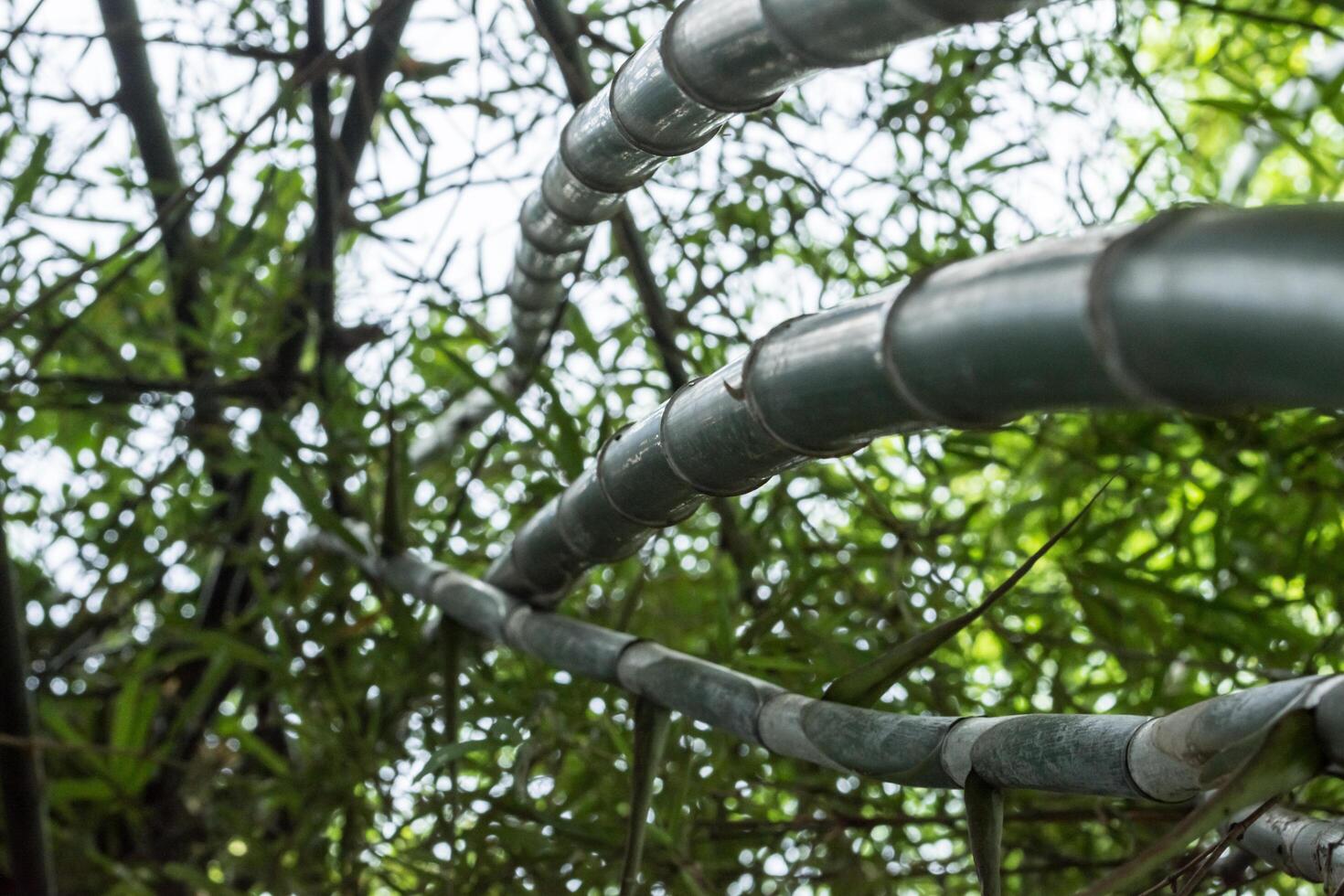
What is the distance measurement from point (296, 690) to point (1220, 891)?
1.51 ft

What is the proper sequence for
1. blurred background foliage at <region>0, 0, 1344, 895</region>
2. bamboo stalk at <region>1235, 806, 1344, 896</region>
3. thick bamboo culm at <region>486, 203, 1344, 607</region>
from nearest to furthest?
1. thick bamboo culm at <region>486, 203, 1344, 607</region>
2. bamboo stalk at <region>1235, 806, 1344, 896</region>
3. blurred background foliage at <region>0, 0, 1344, 895</region>

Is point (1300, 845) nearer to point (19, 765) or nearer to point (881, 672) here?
point (881, 672)

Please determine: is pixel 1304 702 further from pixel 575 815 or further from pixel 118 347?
pixel 118 347

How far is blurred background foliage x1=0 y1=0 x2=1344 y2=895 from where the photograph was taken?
54 cm

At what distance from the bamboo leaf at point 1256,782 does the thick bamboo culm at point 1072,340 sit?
0.15 ft

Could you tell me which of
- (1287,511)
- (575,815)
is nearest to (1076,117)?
(1287,511)

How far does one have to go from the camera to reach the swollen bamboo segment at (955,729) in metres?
0.19

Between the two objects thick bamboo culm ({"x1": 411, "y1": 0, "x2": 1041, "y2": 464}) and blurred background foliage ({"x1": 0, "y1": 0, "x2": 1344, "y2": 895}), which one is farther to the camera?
blurred background foliage ({"x1": 0, "y1": 0, "x2": 1344, "y2": 895})

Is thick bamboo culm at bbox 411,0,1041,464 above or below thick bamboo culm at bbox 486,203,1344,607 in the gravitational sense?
above

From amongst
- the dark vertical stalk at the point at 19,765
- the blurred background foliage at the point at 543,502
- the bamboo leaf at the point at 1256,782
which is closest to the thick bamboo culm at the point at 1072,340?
the bamboo leaf at the point at 1256,782

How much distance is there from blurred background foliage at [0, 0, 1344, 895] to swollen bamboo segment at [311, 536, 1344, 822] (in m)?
0.04

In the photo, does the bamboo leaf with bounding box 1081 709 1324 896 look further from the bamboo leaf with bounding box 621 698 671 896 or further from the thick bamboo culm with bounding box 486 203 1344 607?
the bamboo leaf with bounding box 621 698 671 896

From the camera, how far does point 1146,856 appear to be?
0.55 ft

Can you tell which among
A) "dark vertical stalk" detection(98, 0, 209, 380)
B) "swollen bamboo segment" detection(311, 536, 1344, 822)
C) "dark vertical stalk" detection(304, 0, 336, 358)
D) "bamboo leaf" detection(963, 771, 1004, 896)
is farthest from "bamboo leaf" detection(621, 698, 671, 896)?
"dark vertical stalk" detection(98, 0, 209, 380)
